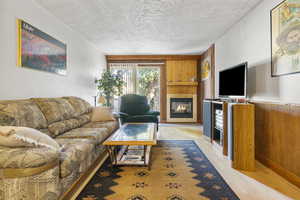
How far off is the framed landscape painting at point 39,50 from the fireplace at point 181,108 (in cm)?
382

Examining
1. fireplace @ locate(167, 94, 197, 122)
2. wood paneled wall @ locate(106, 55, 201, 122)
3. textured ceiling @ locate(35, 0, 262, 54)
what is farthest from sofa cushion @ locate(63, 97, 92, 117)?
fireplace @ locate(167, 94, 197, 122)

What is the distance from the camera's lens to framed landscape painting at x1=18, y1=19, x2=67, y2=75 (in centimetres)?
231

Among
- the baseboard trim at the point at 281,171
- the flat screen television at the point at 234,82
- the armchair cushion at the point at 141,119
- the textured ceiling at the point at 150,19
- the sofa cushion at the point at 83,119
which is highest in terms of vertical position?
the textured ceiling at the point at 150,19

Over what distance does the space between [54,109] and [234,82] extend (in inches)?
116

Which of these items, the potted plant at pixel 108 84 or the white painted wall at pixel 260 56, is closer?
the white painted wall at pixel 260 56

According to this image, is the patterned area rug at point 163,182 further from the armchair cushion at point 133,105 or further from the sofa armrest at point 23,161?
the armchair cushion at point 133,105

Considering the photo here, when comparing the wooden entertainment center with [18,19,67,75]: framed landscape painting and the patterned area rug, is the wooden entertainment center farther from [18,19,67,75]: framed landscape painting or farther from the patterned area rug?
[18,19,67,75]: framed landscape painting

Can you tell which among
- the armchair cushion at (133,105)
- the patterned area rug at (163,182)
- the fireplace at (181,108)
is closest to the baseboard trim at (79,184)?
the patterned area rug at (163,182)

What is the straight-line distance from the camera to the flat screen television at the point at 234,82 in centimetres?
263

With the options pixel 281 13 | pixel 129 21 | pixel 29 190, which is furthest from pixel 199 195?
pixel 129 21

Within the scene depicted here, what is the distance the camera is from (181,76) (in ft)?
20.2

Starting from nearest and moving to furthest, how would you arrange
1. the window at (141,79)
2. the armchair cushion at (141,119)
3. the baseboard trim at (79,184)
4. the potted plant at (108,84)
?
1. the baseboard trim at (79,184)
2. the armchair cushion at (141,119)
3. the potted plant at (108,84)
4. the window at (141,79)

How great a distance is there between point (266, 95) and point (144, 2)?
7.53 feet

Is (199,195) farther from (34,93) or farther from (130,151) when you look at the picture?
(34,93)
